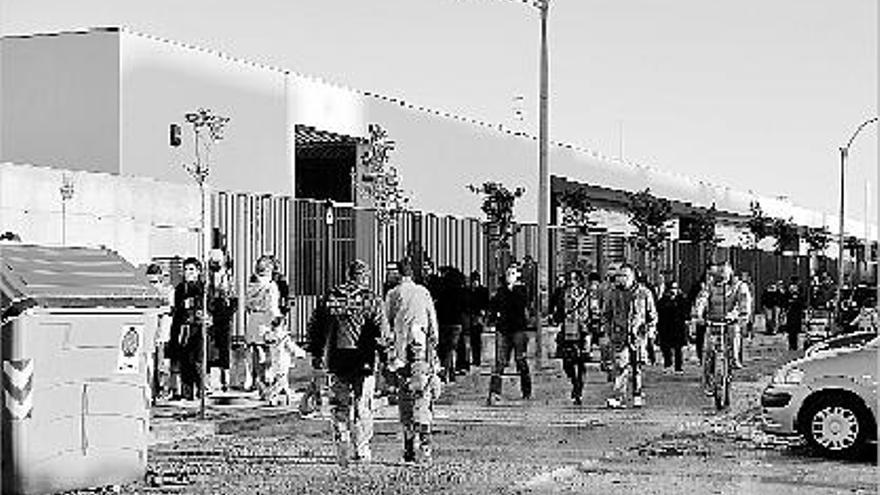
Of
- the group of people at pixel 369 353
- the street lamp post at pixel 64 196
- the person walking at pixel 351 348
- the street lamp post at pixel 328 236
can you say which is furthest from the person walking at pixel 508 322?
the street lamp post at pixel 328 236

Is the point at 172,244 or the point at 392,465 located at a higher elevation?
the point at 172,244

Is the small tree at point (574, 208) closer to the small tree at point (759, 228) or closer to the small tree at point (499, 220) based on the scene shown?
the small tree at point (499, 220)

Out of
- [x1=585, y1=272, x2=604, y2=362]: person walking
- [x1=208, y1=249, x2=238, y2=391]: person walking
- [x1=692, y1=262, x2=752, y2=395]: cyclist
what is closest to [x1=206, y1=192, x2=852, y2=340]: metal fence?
[x1=208, y1=249, x2=238, y2=391]: person walking

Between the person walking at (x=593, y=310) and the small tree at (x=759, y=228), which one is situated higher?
the small tree at (x=759, y=228)

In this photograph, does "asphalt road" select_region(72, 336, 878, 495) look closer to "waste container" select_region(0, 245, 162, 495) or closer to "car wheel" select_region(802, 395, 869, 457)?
"car wheel" select_region(802, 395, 869, 457)

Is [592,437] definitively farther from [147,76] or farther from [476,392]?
[147,76]

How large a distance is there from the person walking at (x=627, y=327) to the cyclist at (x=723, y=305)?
67cm

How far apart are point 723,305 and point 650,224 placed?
27389mm

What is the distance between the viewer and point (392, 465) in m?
12.4

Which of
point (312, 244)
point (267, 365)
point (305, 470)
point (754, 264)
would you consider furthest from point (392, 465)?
point (754, 264)

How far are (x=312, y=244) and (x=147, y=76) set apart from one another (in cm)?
647

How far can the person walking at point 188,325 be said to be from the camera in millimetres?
16734

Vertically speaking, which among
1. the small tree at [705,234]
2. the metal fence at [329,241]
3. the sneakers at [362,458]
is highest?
the small tree at [705,234]

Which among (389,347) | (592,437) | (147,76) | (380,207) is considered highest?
(147,76)
